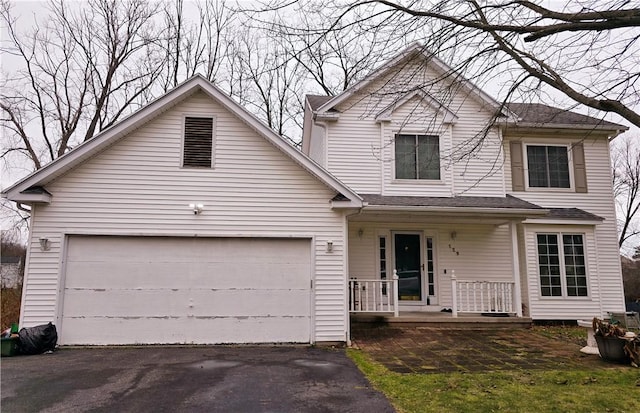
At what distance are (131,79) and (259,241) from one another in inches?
609

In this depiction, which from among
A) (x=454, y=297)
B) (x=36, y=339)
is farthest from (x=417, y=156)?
(x=36, y=339)

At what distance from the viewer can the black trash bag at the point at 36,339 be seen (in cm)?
761

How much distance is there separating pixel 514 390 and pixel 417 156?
7.49 m

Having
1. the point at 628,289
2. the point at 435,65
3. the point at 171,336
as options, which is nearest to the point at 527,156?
the point at 435,65

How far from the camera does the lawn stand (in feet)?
16.5

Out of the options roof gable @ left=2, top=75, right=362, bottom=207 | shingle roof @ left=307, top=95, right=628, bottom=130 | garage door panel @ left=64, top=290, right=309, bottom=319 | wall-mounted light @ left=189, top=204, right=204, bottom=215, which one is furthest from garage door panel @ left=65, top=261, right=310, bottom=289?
shingle roof @ left=307, top=95, right=628, bottom=130

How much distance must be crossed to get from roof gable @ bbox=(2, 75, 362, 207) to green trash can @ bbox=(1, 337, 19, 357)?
259 centimetres

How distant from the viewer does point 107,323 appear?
8312 millimetres

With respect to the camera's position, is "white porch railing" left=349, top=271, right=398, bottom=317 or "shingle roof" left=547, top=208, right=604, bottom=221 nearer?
"white porch railing" left=349, top=271, right=398, bottom=317

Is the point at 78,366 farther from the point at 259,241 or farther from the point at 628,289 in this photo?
the point at 628,289

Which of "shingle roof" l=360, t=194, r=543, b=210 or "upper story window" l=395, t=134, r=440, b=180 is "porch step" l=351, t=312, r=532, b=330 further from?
"upper story window" l=395, t=134, r=440, b=180

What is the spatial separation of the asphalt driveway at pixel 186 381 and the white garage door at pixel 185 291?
49 centimetres

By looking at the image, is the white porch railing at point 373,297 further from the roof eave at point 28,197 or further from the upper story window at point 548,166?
the roof eave at point 28,197

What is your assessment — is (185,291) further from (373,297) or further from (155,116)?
(373,297)
